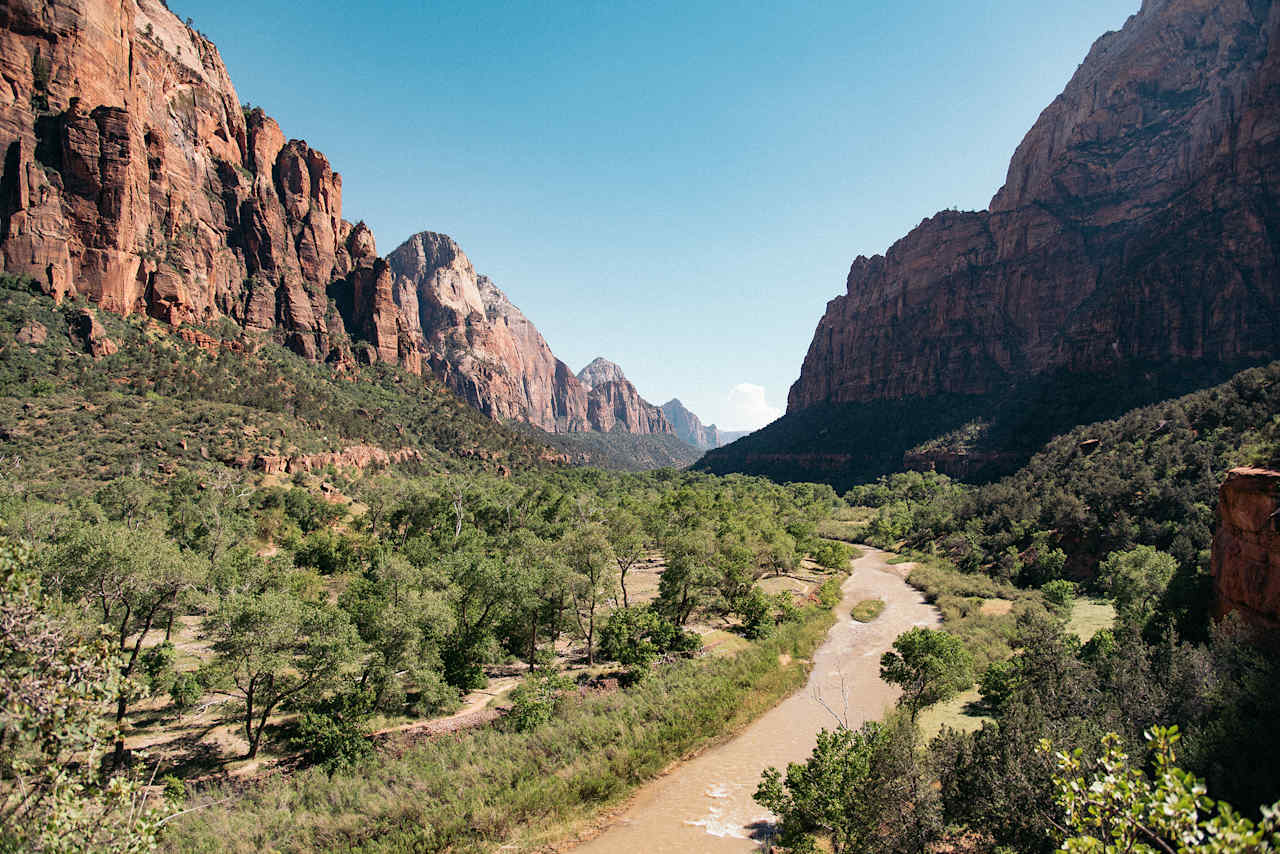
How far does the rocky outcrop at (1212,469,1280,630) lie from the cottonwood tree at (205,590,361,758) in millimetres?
30195

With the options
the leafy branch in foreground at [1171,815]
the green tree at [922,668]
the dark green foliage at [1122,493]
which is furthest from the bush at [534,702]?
the dark green foliage at [1122,493]

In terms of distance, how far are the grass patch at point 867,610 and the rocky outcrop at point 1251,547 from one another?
77.3 ft

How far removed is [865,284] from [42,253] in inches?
7646

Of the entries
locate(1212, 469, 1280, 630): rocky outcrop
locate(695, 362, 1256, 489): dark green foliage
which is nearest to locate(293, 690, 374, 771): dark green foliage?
locate(1212, 469, 1280, 630): rocky outcrop

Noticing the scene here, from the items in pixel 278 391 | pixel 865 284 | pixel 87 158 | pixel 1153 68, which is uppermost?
pixel 1153 68

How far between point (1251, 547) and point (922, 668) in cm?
1126

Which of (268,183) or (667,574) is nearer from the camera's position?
(667,574)

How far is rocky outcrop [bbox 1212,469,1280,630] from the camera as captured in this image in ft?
52.0

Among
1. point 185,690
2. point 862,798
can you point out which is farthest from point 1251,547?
A: point 185,690

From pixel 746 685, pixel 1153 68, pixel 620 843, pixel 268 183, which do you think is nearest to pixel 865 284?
pixel 1153 68

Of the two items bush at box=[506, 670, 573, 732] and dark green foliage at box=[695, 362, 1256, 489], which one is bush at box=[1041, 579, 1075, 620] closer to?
bush at box=[506, 670, 573, 732]

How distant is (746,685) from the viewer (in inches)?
1091

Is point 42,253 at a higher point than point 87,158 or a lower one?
lower

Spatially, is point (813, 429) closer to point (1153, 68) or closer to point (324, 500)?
point (1153, 68)
